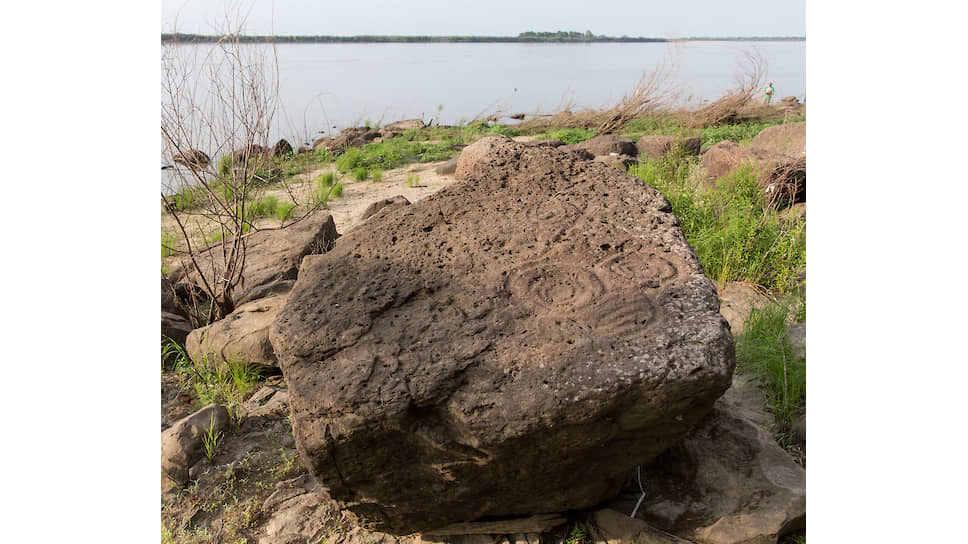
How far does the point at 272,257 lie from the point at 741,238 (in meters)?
2.84

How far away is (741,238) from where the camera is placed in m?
3.97

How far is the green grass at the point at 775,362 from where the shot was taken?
2.75 meters

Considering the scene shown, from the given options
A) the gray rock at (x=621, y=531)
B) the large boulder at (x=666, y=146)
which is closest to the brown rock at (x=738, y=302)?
the gray rock at (x=621, y=531)

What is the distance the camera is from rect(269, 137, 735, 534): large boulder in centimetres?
171

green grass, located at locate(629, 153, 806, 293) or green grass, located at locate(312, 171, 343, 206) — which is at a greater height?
green grass, located at locate(312, 171, 343, 206)

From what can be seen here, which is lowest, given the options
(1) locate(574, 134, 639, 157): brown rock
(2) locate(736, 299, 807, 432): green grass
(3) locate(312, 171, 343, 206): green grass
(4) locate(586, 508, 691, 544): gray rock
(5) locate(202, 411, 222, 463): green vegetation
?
(4) locate(586, 508, 691, 544): gray rock

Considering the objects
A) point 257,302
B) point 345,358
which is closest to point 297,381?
point 345,358

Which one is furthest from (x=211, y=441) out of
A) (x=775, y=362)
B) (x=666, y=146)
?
(x=666, y=146)

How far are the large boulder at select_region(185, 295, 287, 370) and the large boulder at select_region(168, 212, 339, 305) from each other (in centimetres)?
53

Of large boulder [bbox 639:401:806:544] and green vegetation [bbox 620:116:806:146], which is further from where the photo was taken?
green vegetation [bbox 620:116:806:146]

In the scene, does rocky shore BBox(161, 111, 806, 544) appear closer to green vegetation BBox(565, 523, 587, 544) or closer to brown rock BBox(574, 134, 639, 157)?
green vegetation BBox(565, 523, 587, 544)

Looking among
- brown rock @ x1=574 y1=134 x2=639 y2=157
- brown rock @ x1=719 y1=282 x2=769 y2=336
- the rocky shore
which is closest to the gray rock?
the rocky shore

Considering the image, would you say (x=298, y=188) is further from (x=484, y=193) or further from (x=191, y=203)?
(x=484, y=193)

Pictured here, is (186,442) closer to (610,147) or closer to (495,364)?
(495,364)
